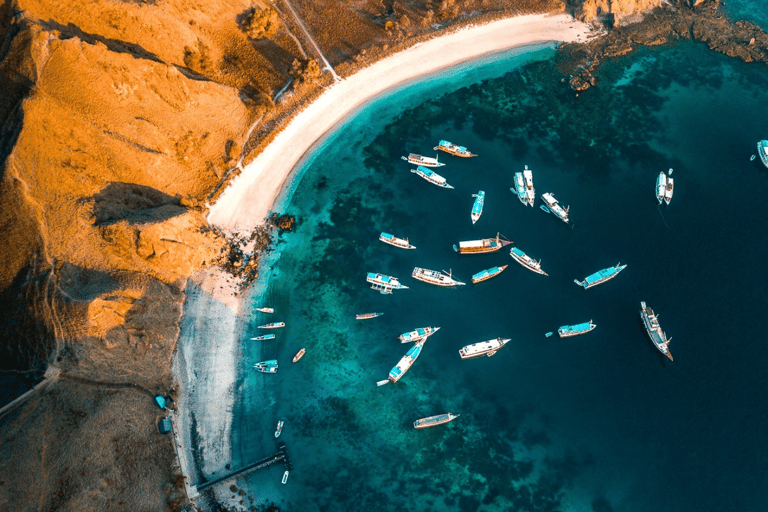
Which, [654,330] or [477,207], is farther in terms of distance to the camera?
Result: [477,207]

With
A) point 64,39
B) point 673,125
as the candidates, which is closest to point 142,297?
point 64,39

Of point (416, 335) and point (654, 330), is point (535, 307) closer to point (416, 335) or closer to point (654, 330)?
point (654, 330)

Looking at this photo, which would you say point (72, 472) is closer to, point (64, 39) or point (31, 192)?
point (31, 192)

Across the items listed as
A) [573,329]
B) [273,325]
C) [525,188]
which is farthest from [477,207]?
[273,325]

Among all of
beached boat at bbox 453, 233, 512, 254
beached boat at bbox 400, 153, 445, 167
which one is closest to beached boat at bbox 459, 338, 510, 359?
beached boat at bbox 453, 233, 512, 254

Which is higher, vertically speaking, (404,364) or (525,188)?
(525,188)

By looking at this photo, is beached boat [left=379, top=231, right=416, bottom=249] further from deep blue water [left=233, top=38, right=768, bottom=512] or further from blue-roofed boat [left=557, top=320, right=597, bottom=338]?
blue-roofed boat [left=557, top=320, right=597, bottom=338]
